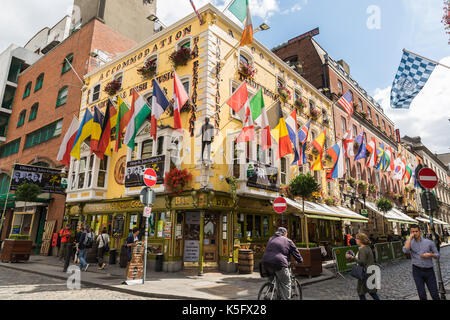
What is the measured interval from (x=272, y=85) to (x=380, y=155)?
527 inches

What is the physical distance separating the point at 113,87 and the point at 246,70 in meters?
9.04

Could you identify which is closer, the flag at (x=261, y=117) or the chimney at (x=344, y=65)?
the flag at (x=261, y=117)

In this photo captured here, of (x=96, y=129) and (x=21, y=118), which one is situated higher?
(x=21, y=118)

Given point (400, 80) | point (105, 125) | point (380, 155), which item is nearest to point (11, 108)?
point (105, 125)

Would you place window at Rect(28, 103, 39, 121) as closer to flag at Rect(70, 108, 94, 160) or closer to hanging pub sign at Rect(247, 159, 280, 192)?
flag at Rect(70, 108, 94, 160)

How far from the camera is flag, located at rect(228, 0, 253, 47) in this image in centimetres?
1160

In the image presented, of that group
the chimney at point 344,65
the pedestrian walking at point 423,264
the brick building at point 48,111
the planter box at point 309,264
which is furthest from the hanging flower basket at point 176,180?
the chimney at point 344,65

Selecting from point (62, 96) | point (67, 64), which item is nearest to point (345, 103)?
point (62, 96)

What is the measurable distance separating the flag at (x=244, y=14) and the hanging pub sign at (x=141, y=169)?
22.3 feet

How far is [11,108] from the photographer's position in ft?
97.6

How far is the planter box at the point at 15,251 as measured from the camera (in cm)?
1420

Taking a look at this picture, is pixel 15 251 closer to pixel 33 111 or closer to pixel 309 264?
pixel 309 264

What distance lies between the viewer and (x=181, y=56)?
14.6 m

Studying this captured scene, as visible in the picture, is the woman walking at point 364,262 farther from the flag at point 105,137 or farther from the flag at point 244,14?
the flag at point 105,137
